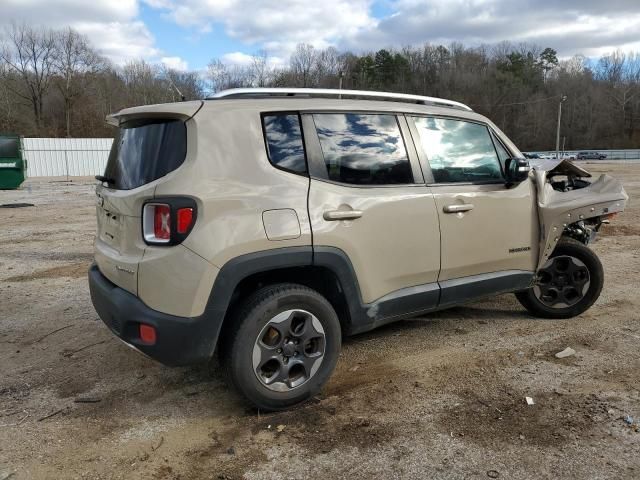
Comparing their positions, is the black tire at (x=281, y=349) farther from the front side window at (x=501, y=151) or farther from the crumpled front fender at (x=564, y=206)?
the crumpled front fender at (x=564, y=206)

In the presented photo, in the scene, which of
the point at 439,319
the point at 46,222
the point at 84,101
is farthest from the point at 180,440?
the point at 84,101

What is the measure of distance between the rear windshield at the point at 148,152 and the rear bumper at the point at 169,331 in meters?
0.71

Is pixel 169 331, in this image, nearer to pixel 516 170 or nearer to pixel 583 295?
pixel 516 170

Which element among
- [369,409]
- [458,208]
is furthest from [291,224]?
[458,208]

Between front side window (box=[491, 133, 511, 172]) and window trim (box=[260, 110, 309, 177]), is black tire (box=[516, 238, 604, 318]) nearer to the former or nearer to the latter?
front side window (box=[491, 133, 511, 172])

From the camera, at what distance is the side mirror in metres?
4.13

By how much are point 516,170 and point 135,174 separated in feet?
9.42

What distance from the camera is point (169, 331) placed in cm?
288

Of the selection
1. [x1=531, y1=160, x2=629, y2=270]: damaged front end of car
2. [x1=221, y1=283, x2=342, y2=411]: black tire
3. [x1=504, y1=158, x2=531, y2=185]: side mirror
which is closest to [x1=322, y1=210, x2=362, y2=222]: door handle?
[x1=221, y1=283, x2=342, y2=411]: black tire

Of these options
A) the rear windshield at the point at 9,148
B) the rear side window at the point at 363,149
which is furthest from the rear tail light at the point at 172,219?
the rear windshield at the point at 9,148

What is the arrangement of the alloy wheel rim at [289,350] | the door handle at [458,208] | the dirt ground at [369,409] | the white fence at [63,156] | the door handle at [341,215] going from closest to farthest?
1. the dirt ground at [369,409]
2. the alloy wheel rim at [289,350]
3. the door handle at [341,215]
4. the door handle at [458,208]
5. the white fence at [63,156]

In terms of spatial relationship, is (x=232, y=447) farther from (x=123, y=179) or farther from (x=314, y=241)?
(x=123, y=179)

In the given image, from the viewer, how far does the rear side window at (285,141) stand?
3.21 m

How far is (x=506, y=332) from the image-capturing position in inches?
181
